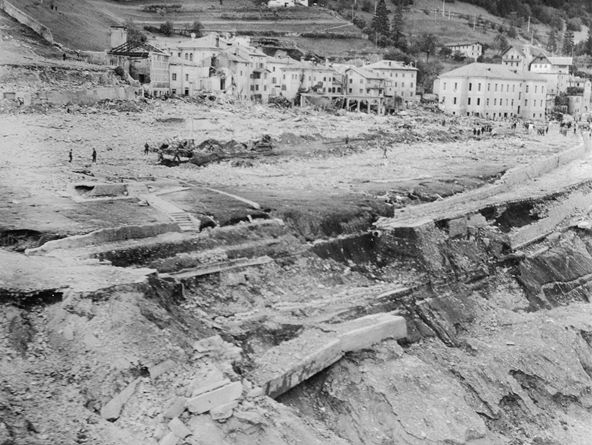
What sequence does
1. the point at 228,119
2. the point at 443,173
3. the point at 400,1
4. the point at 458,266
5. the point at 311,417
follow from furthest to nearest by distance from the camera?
the point at 400,1 → the point at 228,119 → the point at 443,173 → the point at 458,266 → the point at 311,417

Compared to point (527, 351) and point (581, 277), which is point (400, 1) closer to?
point (581, 277)

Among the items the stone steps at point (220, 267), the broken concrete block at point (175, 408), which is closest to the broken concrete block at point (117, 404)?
the broken concrete block at point (175, 408)

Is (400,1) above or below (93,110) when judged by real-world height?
above

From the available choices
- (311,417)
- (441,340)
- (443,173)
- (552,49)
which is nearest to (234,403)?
(311,417)

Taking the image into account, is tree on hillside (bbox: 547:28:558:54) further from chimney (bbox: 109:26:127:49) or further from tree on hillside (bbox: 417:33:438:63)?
chimney (bbox: 109:26:127:49)

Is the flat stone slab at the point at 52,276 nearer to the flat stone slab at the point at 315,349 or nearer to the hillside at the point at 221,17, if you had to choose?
the flat stone slab at the point at 315,349

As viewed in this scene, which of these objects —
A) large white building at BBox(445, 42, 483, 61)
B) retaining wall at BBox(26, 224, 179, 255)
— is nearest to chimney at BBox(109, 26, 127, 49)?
retaining wall at BBox(26, 224, 179, 255)

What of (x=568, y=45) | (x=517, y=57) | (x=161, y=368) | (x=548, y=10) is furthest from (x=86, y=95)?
(x=548, y=10)
